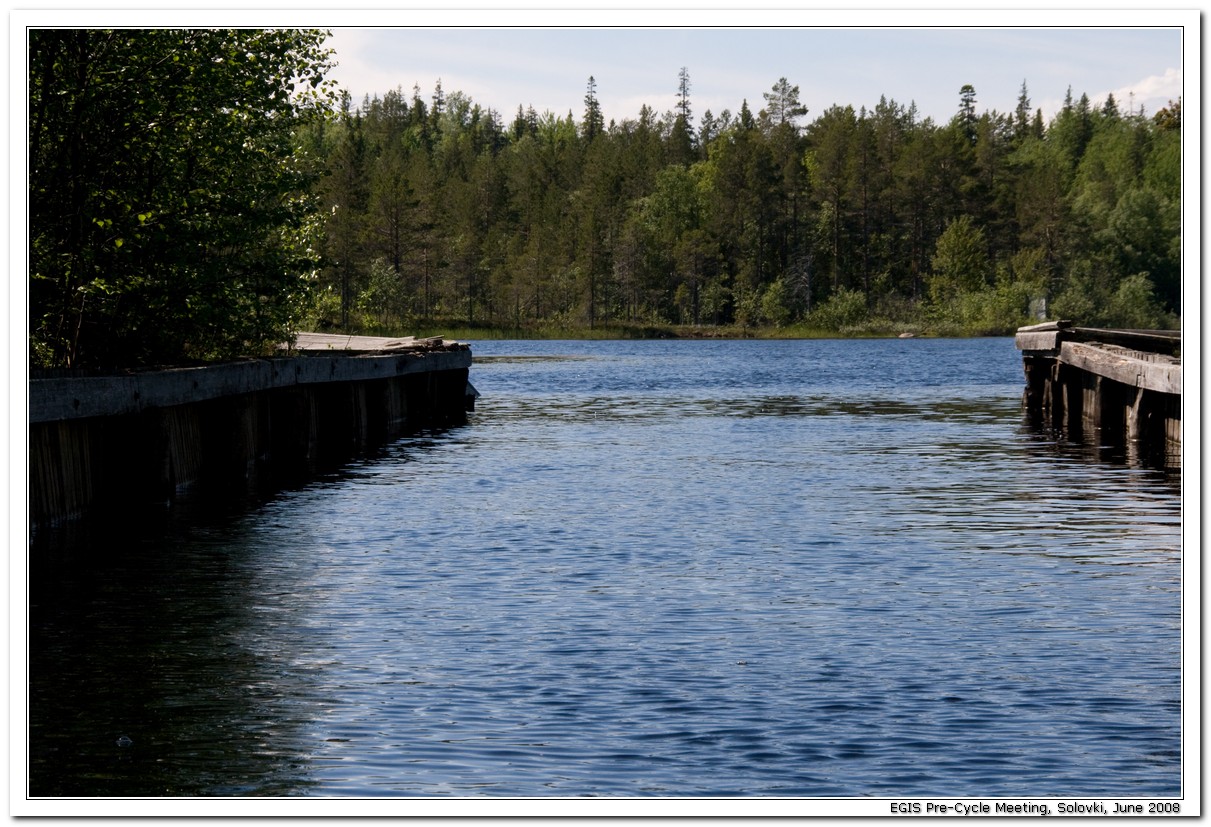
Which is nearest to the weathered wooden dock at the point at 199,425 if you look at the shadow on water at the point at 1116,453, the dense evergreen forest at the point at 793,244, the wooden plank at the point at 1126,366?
the shadow on water at the point at 1116,453

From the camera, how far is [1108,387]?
37.7 metres

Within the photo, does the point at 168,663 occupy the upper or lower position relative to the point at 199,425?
lower

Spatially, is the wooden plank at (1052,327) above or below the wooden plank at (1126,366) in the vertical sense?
above

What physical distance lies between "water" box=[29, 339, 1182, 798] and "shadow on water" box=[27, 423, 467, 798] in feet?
0.13

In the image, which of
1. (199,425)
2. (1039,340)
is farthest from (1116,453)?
(199,425)

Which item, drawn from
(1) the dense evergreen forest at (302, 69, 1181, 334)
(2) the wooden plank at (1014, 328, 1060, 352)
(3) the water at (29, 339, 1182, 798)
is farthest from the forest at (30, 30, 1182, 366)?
(3) the water at (29, 339, 1182, 798)

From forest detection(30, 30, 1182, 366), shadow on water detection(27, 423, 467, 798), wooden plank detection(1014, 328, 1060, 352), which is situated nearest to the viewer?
shadow on water detection(27, 423, 467, 798)

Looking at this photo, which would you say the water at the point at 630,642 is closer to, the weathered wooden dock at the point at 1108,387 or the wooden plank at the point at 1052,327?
the weathered wooden dock at the point at 1108,387

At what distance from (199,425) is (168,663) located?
45.6 ft

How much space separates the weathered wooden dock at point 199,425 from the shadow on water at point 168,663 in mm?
859

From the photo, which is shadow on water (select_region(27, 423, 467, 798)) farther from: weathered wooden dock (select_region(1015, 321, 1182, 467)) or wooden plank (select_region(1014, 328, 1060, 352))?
wooden plank (select_region(1014, 328, 1060, 352))

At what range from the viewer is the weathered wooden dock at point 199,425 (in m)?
19.6

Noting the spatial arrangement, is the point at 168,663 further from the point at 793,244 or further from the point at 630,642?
the point at 793,244

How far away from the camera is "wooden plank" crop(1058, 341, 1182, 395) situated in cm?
2716
